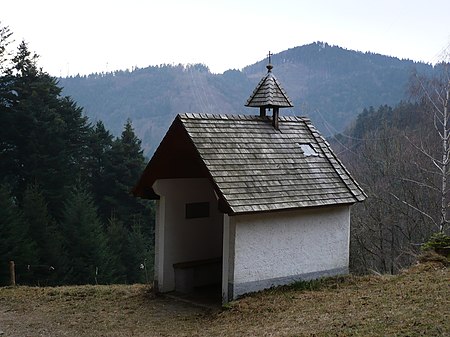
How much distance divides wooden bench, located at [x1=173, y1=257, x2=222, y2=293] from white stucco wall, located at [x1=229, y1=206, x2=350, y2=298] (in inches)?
83.3

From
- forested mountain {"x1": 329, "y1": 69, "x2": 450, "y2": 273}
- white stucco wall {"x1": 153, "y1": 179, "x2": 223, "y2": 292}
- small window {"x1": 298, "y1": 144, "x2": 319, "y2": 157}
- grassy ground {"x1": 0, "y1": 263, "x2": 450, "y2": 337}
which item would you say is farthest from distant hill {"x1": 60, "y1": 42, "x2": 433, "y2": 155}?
grassy ground {"x1": 0, "y1": 263, "x2": 450, "y2": 337}

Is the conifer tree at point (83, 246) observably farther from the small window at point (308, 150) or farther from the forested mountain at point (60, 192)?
the small window at point (308, 150)

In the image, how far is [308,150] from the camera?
44.2 feet

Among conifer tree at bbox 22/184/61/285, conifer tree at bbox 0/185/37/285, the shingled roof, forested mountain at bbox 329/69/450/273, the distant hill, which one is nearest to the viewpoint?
the shingled roof

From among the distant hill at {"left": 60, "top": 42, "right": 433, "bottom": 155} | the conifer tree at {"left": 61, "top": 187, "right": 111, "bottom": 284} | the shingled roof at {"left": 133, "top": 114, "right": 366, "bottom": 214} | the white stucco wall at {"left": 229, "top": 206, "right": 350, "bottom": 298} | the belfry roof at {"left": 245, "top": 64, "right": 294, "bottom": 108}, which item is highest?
the distant hill at {"left": 60, "top": 42, "right": 433, "bottom": 155}

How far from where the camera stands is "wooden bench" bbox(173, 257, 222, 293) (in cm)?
1272

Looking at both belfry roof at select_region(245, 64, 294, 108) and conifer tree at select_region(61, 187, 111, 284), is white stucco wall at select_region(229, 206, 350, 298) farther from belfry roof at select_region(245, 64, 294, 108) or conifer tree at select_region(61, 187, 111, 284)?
conifer tree at select_region(61, 187, 111, 284)

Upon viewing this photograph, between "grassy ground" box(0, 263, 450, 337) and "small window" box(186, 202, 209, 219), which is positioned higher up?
"small window" box(186, 202, 209, 219)

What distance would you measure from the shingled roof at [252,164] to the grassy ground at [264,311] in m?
1.96

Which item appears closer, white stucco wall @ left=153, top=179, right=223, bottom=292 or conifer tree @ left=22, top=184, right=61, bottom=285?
white stucco wall @ left=153, top=179, right=223, bottom=292

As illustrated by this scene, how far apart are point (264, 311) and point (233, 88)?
9509 cm

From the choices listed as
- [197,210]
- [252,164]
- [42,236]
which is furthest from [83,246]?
[252,164]

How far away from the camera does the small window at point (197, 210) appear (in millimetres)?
13109

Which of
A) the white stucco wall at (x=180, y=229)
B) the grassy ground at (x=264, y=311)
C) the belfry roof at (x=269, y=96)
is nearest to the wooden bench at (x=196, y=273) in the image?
the white stucco wall at (x=180, y=229)
